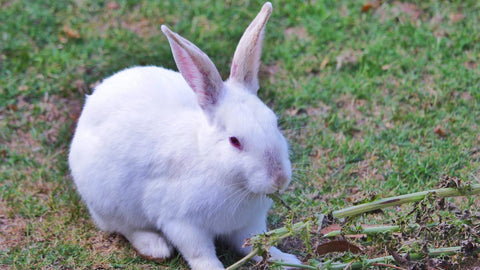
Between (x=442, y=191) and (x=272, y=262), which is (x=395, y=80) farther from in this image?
(x=272, y=262)

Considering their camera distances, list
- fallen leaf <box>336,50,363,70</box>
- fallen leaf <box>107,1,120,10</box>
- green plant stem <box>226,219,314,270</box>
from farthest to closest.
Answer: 1. fallen leaf <box>107,1,120,10</box>
2. fallen leaf <box>336,50,363,70</box>
3. green plant stem <box>226,219,314,270</box>

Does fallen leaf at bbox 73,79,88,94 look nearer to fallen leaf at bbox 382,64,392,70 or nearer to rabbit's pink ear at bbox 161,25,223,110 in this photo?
rabbit's pink ear at bbox 161,25,223,110

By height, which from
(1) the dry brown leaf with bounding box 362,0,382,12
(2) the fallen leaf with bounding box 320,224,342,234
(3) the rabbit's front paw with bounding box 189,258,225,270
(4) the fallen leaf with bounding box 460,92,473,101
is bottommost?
(3) the rabbit's front paw with bounding box 189,258,225,270

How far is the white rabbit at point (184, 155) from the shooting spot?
10.1 ft

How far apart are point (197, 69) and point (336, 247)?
1134mm

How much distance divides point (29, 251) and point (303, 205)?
171 centimetres

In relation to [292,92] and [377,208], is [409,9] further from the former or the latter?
[377,208]

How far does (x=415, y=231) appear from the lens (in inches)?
117

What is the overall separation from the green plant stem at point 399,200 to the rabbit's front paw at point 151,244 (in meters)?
1.15

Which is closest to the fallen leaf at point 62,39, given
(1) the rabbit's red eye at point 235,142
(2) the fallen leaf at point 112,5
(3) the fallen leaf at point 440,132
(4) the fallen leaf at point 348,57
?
(2) the fallen leaf at point 112,5

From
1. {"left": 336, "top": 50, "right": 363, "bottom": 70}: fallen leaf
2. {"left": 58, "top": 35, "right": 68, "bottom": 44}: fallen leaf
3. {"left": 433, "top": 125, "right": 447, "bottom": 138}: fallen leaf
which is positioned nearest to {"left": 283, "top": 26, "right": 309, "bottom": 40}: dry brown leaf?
{"left": 336, "top": 50, "right": 363, "bottom": 70}: fallen leaf

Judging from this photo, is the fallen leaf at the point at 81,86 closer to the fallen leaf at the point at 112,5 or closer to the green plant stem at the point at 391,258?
the fallen leaf at the point at 112,5

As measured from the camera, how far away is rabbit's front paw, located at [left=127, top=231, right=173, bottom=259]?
11.9 feet

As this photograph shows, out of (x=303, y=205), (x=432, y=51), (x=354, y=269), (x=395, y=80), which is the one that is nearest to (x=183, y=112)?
(x=303, y=205)
